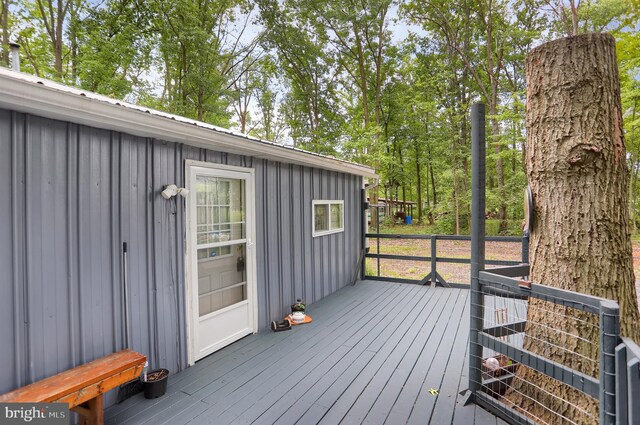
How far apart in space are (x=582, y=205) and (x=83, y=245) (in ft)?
10.5

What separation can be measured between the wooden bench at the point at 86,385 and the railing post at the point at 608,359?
102 inches

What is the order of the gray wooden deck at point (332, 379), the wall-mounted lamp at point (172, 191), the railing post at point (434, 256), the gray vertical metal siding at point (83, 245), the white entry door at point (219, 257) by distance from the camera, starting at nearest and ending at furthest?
the gray vertical metal siding at point (83, 245) < the gray wooden deck at point (332, 379) < the wall-mounted lamp at point (172, 191) < the white entry door at point (219, 257) < the railing post at point (434, 256)

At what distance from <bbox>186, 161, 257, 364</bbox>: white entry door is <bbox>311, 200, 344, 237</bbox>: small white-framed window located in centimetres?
152

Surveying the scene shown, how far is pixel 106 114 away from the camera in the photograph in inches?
79.6

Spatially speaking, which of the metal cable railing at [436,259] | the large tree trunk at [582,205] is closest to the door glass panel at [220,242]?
the large tree trunk at [582,205]

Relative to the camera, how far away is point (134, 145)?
2469 millimetres

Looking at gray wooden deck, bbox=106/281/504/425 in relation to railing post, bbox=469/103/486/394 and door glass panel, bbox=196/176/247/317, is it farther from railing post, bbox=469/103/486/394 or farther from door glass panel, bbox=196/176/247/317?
door glass panel, bbox=196/176/247/317

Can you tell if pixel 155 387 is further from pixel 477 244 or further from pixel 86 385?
pixel 477 244

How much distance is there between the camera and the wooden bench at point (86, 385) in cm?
170

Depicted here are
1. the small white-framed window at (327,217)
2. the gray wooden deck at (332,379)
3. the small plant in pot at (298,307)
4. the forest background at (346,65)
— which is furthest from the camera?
the forest background at (346,65)

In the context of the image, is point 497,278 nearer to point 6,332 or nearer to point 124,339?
point 124,339

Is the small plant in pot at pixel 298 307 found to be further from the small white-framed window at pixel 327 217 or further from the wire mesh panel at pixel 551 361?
the wire mesh panel at pixel 551 361

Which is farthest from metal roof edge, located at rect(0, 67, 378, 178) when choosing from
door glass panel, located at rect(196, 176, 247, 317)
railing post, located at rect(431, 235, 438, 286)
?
railing post, located at rect(431, 235, 438, 286)

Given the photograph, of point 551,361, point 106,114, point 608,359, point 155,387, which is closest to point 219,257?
point 155,387
